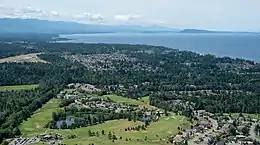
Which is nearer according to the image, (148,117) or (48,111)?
(148,117)

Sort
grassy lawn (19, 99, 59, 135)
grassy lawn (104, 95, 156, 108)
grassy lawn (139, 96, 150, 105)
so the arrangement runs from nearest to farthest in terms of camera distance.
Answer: grassy lawn (19, 99, 59, 135) → grassy lawn (104, 95, 156, 108) → grassy lawn (139, 96, 150, 105)

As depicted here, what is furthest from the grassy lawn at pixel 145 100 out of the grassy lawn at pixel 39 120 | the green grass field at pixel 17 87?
the green grass field at pixel 17 87

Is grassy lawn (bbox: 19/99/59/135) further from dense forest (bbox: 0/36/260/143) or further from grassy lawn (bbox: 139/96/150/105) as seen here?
grassy lawn (bbox: 139/96/150/105)

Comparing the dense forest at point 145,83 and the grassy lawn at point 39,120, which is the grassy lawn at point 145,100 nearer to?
the dense forest at point 145,83

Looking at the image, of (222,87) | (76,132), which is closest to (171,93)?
(222,87)

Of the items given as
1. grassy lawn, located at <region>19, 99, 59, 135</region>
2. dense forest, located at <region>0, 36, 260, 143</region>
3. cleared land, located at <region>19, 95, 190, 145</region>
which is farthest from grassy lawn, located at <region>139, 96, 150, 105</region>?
grassy lawn, located at <region>19, 99, 59, 135</region>

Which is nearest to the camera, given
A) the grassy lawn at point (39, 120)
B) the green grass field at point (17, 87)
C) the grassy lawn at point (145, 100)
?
the grassy lawn at point (39, 120)

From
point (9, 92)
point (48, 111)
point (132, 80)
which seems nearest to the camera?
point (48, 111)

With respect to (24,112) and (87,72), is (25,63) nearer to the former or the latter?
(87,72)

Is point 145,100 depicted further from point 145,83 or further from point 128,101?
point 145,83
